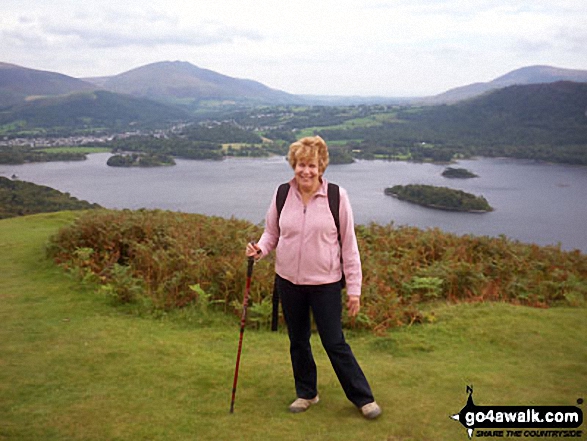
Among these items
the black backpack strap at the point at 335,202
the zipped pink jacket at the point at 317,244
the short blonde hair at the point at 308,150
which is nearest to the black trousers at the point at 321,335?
the zipped pink jacket at the point at 317,244

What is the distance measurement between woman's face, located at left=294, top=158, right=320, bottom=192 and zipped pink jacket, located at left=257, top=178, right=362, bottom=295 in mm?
74

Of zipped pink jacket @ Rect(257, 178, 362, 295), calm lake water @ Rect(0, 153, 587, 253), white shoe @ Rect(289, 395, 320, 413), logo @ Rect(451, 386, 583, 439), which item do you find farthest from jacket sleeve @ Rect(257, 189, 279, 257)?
calm lake water @ Rect(0, 153, 587, 253)

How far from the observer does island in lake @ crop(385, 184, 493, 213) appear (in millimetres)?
37688

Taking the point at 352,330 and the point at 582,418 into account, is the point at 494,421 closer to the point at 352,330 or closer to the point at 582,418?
the point at 582,418

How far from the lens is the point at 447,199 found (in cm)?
3888

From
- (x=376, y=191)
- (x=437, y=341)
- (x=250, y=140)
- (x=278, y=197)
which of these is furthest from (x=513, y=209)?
(x=250, y=140)

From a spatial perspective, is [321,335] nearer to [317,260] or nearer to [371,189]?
[317,260]

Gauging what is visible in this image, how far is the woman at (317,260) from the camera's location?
3814 millimetres

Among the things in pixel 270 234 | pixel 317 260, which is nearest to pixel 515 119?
pixel 270 234

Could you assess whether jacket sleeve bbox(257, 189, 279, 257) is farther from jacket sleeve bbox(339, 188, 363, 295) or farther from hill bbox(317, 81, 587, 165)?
hill bbox(317, 81, 587, 165)

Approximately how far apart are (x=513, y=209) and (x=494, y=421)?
39645 millimetres

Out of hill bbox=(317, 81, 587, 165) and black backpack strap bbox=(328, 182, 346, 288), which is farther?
hill bbox=(317, 81, 587, 165)

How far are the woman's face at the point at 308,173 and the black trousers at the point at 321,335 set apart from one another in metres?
0.82

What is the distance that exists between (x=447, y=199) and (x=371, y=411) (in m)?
37.0
